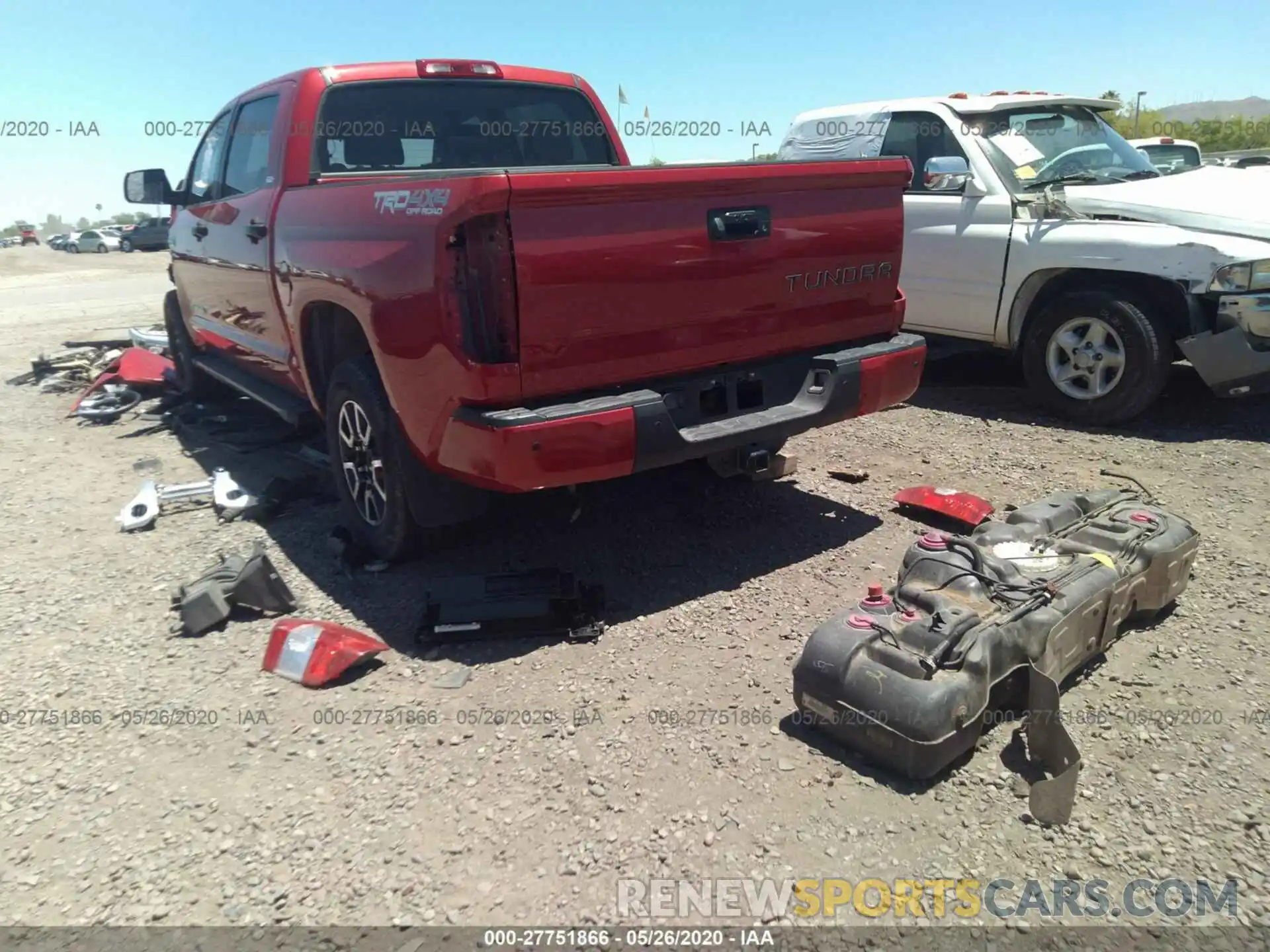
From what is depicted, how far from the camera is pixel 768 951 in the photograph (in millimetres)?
2037

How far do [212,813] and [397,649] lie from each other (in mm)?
938

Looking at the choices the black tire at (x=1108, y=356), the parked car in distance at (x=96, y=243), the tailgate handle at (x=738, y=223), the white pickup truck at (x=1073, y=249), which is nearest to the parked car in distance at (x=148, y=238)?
the parked car in distance at (x=96, y=243)

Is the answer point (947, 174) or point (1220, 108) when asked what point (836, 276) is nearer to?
point (947, 174)

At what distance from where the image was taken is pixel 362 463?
13.1 feet

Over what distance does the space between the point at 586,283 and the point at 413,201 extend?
638 millimetres

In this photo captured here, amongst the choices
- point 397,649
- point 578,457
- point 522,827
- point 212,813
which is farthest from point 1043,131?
point 212,813

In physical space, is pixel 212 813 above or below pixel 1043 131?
below

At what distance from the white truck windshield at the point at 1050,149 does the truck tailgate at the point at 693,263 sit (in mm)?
2627

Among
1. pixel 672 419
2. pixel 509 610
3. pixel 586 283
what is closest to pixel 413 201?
pixel 586 283

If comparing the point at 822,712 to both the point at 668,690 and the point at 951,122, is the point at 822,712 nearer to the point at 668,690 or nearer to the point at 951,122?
the point at 668,690

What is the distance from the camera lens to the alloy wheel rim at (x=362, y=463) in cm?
383

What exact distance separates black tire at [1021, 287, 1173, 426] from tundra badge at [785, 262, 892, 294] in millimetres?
2158

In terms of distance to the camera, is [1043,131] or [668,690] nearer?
[668,690]

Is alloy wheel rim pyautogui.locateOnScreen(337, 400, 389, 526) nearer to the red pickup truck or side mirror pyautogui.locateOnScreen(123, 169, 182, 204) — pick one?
the red pickup truck
